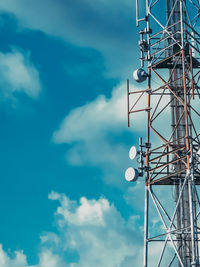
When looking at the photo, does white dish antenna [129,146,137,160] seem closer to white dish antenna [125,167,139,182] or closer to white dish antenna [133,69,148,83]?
white dish antenna [125,167,139,182]

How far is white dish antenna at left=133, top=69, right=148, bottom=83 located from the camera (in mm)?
53500

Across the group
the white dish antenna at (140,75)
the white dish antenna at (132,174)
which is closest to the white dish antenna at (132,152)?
the white dish antenna at (132,174)

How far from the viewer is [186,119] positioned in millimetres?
50312

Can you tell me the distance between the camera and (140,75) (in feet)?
176

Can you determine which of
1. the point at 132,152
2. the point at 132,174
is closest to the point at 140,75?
the point at 132,152

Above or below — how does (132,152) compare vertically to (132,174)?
above

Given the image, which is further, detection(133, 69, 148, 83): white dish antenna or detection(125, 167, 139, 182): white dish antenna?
detection(133, 69, 148, 83): white dish antenna

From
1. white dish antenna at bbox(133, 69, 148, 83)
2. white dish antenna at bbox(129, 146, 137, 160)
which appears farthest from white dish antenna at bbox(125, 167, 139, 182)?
white dish antenna at bbox(133, 69, 148, 83)

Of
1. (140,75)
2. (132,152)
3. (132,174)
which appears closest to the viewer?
(132,174)

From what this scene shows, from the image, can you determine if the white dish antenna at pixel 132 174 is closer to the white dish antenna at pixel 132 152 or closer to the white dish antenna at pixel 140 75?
the white dish antenna at pixel 132 152

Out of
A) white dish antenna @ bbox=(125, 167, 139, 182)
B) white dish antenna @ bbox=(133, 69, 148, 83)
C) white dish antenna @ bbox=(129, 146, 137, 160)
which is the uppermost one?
white dish antenna @ bbox=(133, 69, 148, 83)

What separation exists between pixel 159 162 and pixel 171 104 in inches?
215

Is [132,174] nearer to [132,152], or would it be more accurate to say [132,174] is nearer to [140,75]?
[132,152]

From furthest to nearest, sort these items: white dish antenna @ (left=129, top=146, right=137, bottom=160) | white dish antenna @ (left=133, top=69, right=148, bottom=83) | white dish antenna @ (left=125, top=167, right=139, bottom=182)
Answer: white dish antenna @ (left=133, top=69, right=148, bottom=83) < white dish antenna @ (left=129, top=146, right=137, bottom=160) < white dish antenna @ (left=125, top=167, right=139, bottom=182)
